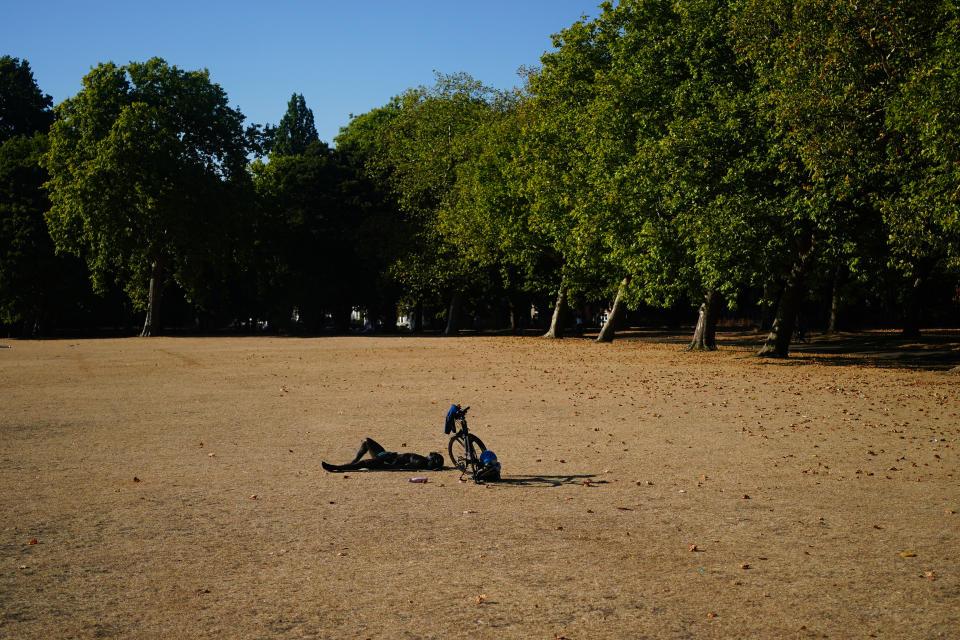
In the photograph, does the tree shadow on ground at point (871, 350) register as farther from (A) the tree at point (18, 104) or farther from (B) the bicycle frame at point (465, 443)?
(A) the tree at point (18, 104)

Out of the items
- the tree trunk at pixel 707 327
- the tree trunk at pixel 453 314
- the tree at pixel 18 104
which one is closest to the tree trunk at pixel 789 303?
the tree trunk at pixel 707 327

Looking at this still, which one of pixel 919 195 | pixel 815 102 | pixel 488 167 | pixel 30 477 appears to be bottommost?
pixel 30 477

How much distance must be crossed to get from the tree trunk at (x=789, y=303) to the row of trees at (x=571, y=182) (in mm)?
101

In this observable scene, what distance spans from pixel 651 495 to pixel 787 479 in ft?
6.63

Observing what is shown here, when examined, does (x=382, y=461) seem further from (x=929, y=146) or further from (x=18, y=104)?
(x=18, y=104)

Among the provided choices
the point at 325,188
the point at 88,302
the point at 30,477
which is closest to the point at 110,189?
the point at 88,302

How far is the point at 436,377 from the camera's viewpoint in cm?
2416

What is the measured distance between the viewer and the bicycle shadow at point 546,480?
9758mm

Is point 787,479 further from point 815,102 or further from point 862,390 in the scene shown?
point 815,102

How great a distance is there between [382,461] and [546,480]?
200 cm

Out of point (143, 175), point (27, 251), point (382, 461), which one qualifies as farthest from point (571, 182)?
point (27, 251)

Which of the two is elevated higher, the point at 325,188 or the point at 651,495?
the point at 325,188

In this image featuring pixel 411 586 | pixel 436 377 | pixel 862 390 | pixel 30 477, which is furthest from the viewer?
pixel 436 377

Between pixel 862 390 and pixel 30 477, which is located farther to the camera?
pixel 862 390
